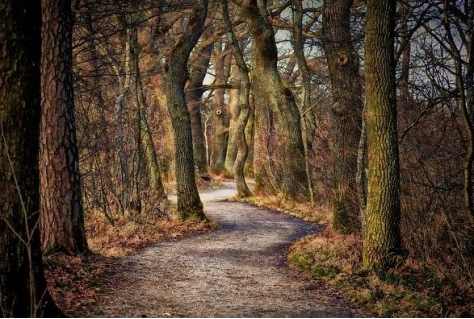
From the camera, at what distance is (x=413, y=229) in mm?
9508

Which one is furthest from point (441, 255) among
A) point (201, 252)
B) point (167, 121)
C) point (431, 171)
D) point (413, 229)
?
point (167, 121)

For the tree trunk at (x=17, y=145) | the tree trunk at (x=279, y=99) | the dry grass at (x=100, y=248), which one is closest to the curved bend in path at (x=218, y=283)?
the dry grass at (x=100, y=248)

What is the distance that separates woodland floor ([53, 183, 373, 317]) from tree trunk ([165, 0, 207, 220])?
66.8 inches

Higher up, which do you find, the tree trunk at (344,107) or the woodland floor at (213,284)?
the tree trunk at (344,107)

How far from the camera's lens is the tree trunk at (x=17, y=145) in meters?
5.00

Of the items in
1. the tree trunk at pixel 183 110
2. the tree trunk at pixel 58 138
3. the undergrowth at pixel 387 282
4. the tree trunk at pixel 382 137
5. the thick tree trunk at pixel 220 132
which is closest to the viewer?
the undergrowth at pixel 387 282

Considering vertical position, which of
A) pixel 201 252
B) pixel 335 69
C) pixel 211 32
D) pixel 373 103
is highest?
pixel 211 32

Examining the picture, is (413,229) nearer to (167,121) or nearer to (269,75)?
(269,75)

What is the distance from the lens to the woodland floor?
6938 millimetres

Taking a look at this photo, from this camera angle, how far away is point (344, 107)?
38.7 feet

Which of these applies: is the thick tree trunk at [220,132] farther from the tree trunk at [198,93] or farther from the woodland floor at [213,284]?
the woodland floor at [213,284]

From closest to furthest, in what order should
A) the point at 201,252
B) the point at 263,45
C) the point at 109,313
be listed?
the point at 109,313, the point at 201,252, the point at 263,45

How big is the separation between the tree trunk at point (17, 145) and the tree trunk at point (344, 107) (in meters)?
7.78

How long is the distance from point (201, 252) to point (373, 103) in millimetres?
5009
